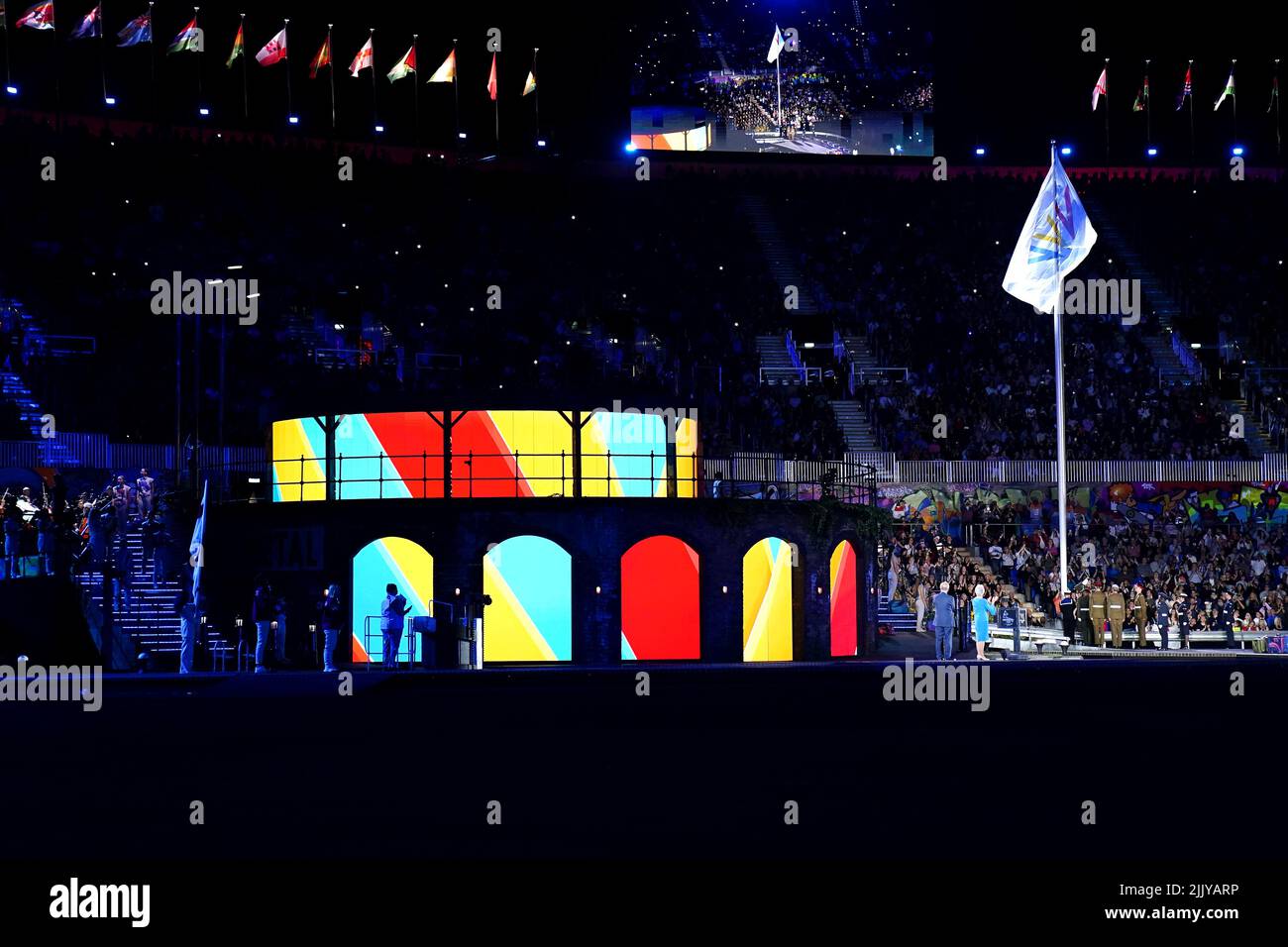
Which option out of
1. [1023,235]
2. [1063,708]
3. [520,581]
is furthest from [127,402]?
[1063,708]

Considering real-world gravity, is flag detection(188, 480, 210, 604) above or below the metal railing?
below

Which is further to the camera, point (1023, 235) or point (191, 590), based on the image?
point (1023, 235)

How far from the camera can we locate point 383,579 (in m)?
36.4

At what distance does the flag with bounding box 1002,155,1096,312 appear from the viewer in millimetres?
40781

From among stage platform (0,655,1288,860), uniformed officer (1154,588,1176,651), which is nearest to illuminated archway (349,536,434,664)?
stage platform (0,655,1288,860)

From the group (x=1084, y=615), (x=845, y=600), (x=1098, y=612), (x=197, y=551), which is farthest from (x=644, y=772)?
(x=1084, y=615)

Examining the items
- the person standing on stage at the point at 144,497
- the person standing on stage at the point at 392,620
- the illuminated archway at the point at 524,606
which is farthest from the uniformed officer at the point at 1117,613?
the person standing on stage at the point at 144,497

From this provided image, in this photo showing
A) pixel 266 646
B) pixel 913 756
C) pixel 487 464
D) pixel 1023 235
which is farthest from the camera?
pixel 1023 235

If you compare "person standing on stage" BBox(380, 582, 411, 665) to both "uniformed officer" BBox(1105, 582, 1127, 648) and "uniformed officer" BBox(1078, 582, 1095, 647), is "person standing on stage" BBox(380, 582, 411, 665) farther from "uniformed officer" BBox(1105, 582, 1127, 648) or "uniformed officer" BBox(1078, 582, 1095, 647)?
"uniformed officer" BBox(1105, 582, 1127, 648)

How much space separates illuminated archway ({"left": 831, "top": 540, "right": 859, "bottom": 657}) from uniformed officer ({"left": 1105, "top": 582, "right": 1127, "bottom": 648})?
6096 mm
